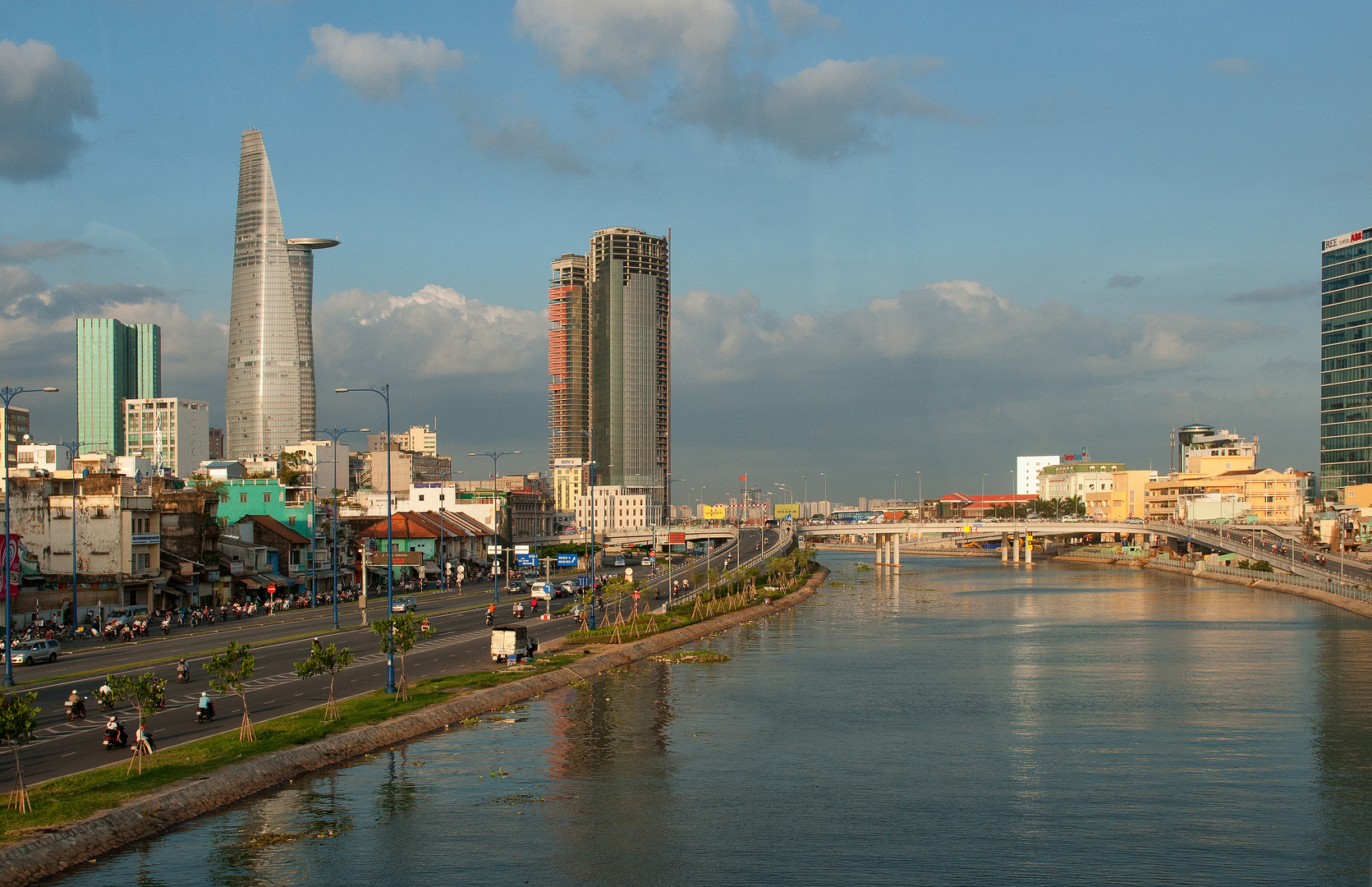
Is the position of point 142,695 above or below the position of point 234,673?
above

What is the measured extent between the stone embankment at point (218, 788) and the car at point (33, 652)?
2715 cm

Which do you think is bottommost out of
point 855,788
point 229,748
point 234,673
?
point 855,788

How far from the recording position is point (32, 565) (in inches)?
3438

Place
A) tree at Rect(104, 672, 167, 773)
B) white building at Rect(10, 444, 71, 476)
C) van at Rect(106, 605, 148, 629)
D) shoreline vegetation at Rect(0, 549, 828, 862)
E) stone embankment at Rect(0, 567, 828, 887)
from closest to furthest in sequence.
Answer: stone embankment at Rect(0, 567, 828, 887)
shoreline vegetation at Rect(0, 549, 828, 862)
tree at Rect(104, 672, 167, 773)
van at Rect(106, 605, 148, 629)
white building at Rect(10, 444, 71, 476)

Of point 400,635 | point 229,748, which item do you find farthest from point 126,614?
point 229,748

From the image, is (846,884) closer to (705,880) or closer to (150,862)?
(705,880)

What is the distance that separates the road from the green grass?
1107mm

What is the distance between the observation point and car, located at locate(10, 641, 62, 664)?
209 feet

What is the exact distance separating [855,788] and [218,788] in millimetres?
20834

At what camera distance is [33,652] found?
211ft

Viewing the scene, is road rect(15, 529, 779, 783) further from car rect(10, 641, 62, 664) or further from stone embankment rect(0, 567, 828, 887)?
stone embankment rect(0, 567, 828, 887)

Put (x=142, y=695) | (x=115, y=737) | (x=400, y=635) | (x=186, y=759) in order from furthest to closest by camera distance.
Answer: (x=400, y=635)
(x=115, y=737)
(x=186, y=759)
(x=142, y=695)

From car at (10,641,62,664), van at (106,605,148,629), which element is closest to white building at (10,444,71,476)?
van at (106,605,148,629)

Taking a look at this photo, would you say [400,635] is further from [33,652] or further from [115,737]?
[33,652]
